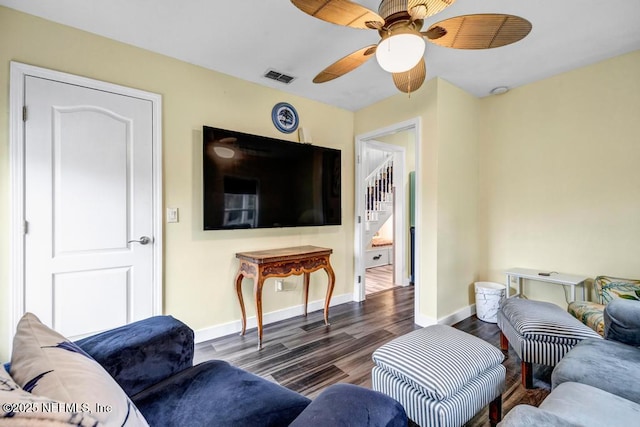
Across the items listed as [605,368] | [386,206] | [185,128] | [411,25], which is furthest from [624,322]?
[386,206]

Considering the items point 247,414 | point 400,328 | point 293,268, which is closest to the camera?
point 247,414

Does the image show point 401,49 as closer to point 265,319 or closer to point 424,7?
point 424,7

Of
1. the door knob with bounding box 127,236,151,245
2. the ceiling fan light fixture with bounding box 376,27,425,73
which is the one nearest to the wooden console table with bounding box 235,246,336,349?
the door knob with bounding box 127,236,151,245

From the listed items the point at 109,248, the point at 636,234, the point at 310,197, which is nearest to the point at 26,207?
the point at 109,248

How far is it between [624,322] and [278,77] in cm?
309

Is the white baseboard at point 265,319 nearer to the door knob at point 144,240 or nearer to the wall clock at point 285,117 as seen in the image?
the door knob at point 144,240

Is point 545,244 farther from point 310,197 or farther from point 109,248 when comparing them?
point 109,248

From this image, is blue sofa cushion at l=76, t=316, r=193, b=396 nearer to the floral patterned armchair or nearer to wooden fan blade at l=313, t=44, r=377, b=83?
wooden fan blade at l=313, t=44, r=377, b=83

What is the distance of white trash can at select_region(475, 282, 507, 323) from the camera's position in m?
2.98

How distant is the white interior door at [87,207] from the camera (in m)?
1.93

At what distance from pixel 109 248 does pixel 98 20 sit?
1641 mm

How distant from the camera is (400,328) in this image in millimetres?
2879

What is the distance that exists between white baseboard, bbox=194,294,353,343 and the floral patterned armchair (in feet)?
7.45

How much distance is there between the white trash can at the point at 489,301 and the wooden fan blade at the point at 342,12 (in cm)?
278
